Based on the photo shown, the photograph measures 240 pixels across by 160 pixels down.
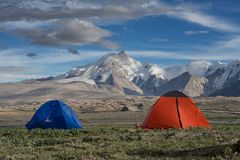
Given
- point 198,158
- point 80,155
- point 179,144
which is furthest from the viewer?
point 179,144

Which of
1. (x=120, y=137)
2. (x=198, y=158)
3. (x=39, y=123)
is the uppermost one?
(x=198, y=158)

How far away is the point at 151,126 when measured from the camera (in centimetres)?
3478

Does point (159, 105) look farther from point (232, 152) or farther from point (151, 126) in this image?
point (232, 152)

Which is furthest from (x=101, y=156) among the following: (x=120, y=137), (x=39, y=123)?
(x=39, y=123)

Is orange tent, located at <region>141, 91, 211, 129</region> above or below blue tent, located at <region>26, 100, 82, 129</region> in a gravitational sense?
above

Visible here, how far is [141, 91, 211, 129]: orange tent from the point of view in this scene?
1352 inches

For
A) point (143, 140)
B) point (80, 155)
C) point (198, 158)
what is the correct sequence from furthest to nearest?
point (143, 140), point (80, 155), point (198, 158)

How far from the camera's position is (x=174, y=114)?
3462 centimetres

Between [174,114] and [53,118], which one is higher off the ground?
[174,114]

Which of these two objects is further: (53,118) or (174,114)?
(53,118)

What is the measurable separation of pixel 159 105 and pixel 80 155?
1621 cm

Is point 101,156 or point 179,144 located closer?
point 101,156

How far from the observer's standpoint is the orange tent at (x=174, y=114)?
34344 millimetres

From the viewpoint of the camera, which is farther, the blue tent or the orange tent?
the blue tent
